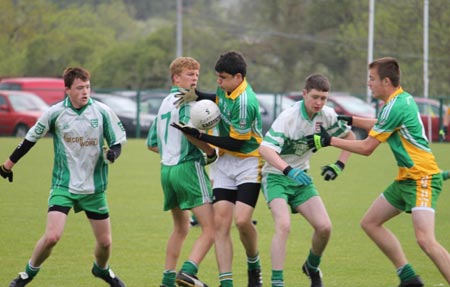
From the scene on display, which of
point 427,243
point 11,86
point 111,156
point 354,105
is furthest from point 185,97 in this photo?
point 11,86

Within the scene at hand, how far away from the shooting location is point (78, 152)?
8492 millimetres

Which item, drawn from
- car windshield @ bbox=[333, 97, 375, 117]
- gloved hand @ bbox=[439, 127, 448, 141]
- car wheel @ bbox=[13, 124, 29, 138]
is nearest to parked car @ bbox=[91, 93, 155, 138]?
car wheel @ bbox=[13, 124, 29, 138]

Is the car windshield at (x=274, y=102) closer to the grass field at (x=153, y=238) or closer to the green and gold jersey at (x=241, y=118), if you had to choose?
the grass field at (x=153, y=238)

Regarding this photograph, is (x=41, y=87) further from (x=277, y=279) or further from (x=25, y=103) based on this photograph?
(x=277, y=279)

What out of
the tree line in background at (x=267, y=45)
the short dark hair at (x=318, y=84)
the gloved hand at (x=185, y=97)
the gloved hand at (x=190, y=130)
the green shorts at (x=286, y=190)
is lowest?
the green shorts at (x=286, y=190)

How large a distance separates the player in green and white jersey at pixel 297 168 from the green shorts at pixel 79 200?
1.46m

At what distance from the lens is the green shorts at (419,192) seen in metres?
8.00

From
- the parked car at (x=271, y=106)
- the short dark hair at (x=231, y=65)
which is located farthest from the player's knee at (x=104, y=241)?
the parked car at (x=271, y=106)

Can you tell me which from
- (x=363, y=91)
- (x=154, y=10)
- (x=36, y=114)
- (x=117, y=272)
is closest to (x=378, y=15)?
(x=363, y=91)

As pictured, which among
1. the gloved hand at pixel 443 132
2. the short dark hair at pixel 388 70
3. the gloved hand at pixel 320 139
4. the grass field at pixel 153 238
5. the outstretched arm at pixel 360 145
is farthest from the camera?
the gloved hand at pixel 443 132

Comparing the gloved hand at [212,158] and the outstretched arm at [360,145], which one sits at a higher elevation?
the outstretched arm at [360,145]

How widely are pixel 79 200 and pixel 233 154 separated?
1423mm

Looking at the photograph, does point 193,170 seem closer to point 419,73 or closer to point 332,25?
point 419,73

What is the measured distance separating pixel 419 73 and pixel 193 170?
39.3 metres
